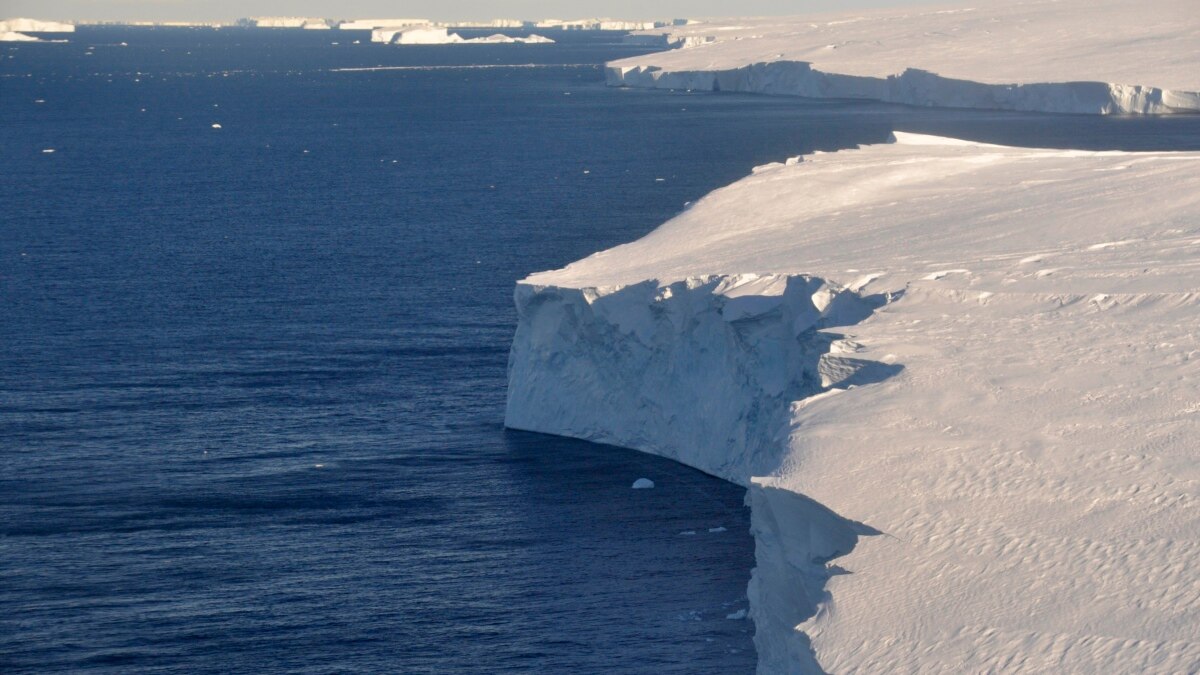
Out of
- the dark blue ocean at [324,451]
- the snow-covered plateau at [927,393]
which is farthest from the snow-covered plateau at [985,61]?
the snow-covered plateau at [927,393]

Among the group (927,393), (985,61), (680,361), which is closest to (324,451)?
(680,361)

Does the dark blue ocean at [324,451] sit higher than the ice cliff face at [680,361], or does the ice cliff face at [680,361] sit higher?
the ice cliff face at [680,361]

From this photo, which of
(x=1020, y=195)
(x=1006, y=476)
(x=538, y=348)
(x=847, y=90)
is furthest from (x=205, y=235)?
(x=847, y=90)

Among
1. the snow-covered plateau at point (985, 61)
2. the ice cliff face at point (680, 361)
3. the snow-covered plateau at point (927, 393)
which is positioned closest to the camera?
the snow-covered plateau at point (927, 393)

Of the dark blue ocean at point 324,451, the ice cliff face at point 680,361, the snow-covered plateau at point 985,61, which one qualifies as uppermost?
the snow-covered plateau at point 985,61

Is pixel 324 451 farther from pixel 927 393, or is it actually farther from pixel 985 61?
pixel 985 61

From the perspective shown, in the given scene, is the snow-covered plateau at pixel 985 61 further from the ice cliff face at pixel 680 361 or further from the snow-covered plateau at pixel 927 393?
the ice cliff face at pixel 680 361

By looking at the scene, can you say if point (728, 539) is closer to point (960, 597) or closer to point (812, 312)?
point (812, 312)
